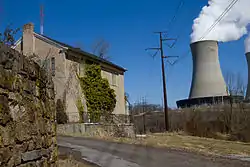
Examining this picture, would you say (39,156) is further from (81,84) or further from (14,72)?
(81,84)

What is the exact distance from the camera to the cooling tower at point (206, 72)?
40391mm

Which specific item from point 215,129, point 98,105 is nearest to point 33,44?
point 98,105

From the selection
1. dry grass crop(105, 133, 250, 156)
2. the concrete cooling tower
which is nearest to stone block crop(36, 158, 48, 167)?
dry grass crop(105, 133, 250, 156)

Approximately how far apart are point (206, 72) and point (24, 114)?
128 ft

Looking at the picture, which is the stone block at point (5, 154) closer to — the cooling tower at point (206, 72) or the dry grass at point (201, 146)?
the dry grass at point (201, 146)

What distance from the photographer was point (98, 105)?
2825cm

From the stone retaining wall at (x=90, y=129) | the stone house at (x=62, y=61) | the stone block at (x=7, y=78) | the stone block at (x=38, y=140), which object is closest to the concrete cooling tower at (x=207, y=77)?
the stone house at (x=62, y=61)

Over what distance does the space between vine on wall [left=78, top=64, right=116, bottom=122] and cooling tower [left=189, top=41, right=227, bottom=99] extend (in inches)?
641

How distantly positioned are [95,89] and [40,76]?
2258 centimetres

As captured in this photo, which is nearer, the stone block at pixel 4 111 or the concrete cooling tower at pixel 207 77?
the stone block at pixel 4 111

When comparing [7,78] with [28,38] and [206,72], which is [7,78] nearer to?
[28,38]

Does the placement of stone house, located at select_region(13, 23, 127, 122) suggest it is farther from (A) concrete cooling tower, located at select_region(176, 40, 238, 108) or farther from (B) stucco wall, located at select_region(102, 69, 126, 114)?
(A) concrete cooling tower, located at select_region(176, 40, 238, 108)

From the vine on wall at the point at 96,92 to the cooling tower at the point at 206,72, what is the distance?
1628cm

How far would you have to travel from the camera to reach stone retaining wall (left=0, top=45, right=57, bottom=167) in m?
3.95
